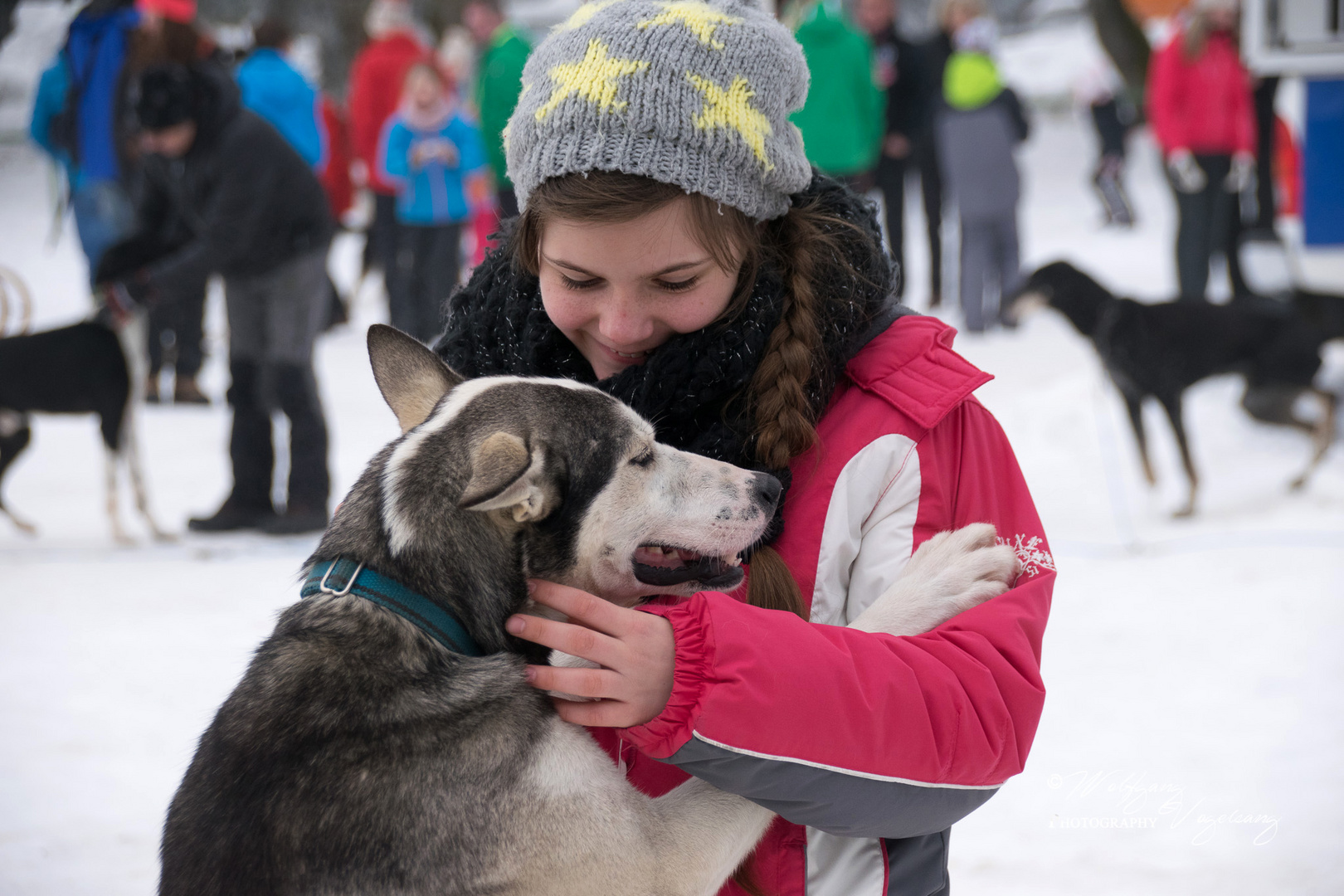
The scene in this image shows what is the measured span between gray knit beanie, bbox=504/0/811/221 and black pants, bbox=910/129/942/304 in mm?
8985

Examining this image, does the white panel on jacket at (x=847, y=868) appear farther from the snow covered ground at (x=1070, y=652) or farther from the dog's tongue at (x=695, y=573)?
the snow covered ground at (x=1070, y=652)

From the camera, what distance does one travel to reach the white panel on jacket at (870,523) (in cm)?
153

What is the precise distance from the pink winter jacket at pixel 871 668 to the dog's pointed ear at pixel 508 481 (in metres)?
0.27

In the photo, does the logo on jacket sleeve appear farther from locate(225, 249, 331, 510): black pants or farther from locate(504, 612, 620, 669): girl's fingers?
locate(225, 249, 331, 510): black pants

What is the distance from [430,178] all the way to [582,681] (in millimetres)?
7940

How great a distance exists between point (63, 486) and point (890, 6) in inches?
315

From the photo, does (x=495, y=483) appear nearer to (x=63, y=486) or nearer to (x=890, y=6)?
(x=63, y=486)

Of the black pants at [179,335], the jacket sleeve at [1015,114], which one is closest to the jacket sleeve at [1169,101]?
the jacket sleeve at [1015,114]

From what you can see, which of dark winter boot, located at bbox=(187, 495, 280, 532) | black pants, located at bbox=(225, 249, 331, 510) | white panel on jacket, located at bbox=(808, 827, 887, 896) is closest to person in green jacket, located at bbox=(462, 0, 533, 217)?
black pants, located at bbox=(225, 249, 331, 510)

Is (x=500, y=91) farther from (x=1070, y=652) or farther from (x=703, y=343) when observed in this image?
(x=703, y=343)

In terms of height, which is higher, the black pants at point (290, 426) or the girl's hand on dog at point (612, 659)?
the girl's hand on dog at point (612, 659)

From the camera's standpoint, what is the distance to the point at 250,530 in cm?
604

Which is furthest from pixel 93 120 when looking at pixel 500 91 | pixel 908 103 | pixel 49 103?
pixel 908 103

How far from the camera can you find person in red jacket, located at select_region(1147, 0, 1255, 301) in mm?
8914
